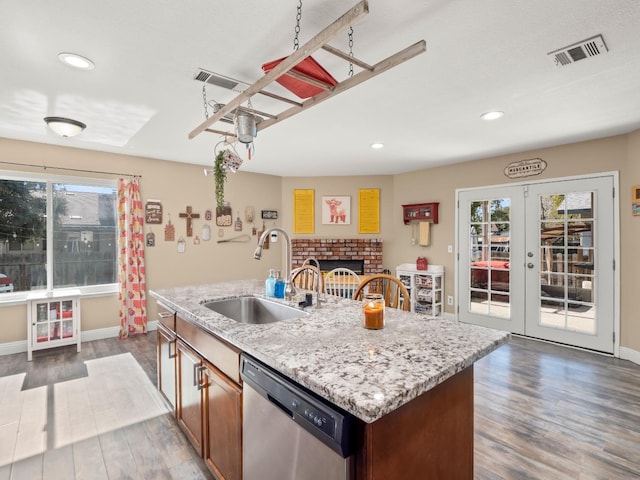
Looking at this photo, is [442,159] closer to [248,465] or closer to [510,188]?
[510,188]

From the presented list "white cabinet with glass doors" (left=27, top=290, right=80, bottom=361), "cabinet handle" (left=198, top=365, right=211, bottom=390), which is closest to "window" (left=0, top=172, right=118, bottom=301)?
"white cabinet with glass doors" (left=27, top=290, right=80, bottom=361)

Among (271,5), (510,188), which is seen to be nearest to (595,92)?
(510,188)

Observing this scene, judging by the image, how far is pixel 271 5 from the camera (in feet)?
5.10

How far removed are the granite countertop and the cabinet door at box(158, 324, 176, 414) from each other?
0.42 meters

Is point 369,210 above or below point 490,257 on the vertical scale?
above

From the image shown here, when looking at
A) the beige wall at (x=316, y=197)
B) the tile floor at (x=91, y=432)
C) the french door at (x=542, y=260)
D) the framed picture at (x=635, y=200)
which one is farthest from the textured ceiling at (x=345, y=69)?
the tile floor at (x=91, y=432)

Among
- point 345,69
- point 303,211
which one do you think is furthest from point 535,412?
point 303,211

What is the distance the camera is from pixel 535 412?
241 cm

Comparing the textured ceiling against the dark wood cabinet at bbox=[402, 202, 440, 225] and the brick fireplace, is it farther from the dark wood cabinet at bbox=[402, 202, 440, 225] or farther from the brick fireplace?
the brick fireplace

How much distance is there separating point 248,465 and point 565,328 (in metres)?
4.02

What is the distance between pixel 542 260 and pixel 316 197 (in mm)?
3439

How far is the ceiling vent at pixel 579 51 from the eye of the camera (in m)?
1.82

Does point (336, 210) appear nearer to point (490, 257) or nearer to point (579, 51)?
point (490, 257)

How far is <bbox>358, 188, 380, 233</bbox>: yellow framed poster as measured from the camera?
5691 mm
